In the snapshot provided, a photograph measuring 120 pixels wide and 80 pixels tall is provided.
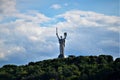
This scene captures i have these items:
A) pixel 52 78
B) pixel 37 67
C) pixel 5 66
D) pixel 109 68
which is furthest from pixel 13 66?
pixel 109 68

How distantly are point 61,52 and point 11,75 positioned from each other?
505 inches

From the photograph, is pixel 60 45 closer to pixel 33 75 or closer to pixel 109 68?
pixel 33 75

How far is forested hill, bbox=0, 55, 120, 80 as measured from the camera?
94.4m

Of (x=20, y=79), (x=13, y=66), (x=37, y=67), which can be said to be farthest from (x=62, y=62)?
(x=13, y=66)

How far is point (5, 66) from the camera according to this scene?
138 meters

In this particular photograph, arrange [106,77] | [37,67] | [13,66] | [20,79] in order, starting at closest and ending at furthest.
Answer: [106,77]
[20,79]
[37,67]
[13,66]

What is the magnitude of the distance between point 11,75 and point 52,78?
17194 millimetres

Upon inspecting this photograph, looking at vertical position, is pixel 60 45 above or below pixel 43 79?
above

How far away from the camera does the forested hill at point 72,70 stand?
9444 centimetres

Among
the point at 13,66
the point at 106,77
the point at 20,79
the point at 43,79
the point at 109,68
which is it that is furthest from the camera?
the point at 13,66

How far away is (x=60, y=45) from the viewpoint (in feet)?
367

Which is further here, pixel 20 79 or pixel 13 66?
pixel 13 66

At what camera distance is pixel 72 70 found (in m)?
108

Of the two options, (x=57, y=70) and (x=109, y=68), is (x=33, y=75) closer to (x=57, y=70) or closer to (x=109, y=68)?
(x=57, y=70)
